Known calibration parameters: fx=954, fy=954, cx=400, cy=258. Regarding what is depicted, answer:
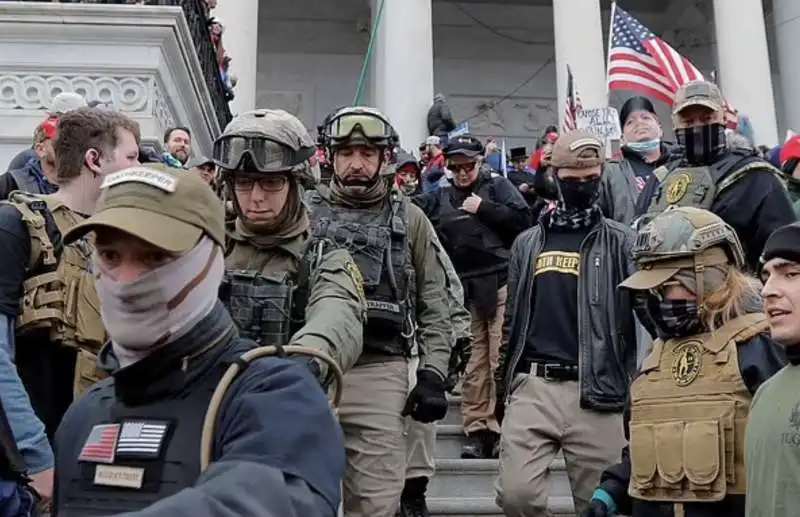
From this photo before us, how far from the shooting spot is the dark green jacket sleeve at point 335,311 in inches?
102

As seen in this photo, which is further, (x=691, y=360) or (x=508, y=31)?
(x=508, y=31)

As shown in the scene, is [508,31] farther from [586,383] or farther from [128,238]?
[128,238]

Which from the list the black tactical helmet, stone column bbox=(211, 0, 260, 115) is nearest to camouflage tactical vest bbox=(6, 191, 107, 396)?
the black tactical helmet

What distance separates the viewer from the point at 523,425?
14.8 ft

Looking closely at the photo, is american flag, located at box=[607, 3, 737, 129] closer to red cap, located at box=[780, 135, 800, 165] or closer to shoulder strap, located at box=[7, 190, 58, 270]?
red cap, located at box=[780, 135, 800, 165]

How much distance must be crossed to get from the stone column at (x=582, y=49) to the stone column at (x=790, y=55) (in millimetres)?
5579

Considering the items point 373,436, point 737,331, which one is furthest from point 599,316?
point 373,436

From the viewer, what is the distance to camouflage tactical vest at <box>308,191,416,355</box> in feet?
12.7

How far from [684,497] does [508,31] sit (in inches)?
965

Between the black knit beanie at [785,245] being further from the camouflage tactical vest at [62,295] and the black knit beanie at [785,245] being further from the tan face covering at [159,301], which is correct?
the camouflage tactical vest at [62,295]

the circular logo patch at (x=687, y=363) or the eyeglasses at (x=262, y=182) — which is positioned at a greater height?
the eyeglasses at (x=262, y=182)

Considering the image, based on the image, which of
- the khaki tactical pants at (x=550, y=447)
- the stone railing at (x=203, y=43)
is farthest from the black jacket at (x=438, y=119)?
the khaki tactical pants at (x=550, y=447)

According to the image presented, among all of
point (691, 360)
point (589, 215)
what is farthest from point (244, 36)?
point (691, 360)

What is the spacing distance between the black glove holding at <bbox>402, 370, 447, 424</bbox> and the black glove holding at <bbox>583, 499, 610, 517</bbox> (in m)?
0.67
